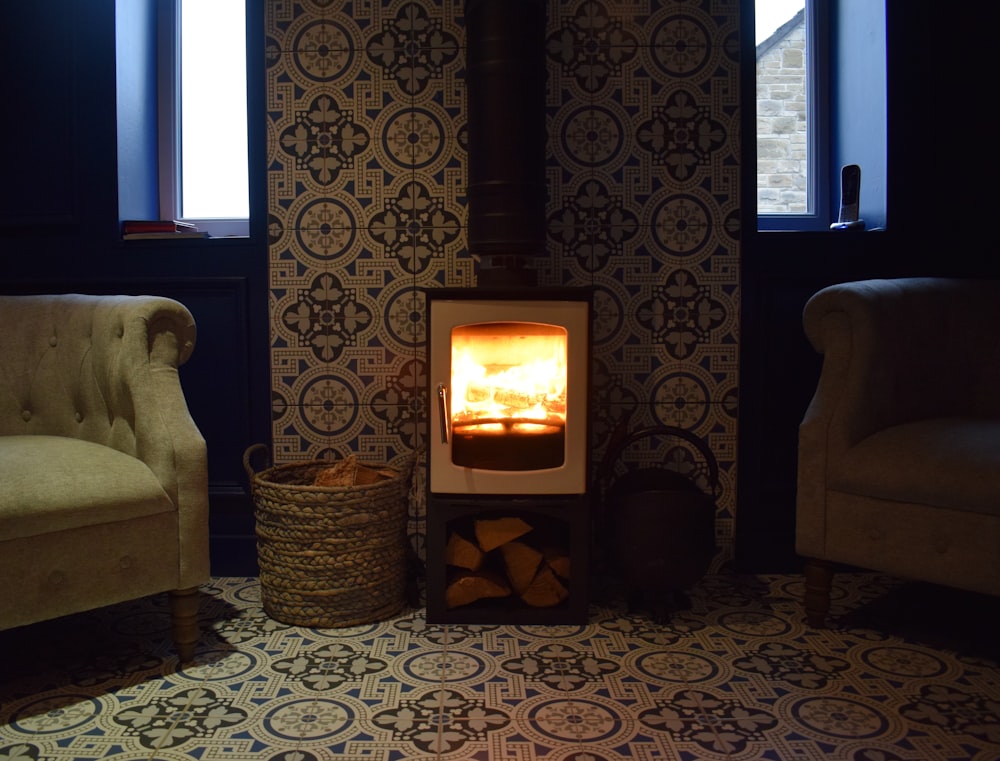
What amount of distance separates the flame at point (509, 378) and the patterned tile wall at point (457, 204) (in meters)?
0.45

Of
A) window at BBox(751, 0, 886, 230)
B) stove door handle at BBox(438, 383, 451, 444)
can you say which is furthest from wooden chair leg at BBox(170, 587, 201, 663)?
window at BBox(751, 0, 886, 230)

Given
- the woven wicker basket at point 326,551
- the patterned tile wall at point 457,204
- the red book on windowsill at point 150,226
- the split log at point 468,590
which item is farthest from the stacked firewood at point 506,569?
the red book on windowsill at point 150,226

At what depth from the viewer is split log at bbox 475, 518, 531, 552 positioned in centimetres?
224

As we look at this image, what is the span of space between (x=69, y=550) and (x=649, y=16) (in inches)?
83.3

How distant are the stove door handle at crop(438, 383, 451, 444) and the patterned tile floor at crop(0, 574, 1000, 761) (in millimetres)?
497

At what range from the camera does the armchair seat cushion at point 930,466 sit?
1868 millimetres

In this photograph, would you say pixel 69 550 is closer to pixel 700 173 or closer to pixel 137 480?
pixel 137 480

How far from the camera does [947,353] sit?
236 centimetres

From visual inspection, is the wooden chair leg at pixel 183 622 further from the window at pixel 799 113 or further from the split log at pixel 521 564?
the window at pixel 799 113

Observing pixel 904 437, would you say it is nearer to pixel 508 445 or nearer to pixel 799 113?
pixel 508 445

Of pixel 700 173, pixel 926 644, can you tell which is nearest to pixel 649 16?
pixel 700 173

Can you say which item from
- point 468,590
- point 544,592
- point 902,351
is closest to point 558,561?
point 544,592

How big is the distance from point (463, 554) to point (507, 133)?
110 centimetres

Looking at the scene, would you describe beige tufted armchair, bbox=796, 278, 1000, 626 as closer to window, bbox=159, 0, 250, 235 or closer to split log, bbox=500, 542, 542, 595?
split log, bbox=500, 542, 542, 595
